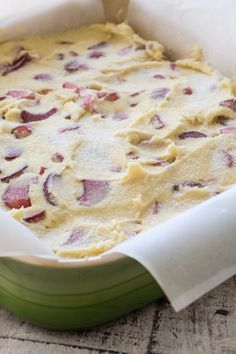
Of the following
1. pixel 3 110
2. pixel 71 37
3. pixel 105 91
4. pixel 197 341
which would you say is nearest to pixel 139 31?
pixel 71 37

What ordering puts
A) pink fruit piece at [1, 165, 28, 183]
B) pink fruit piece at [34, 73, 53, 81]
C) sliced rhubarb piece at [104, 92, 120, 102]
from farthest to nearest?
1. pink fruit piece at [34, 73, 53, 81]
2. sliced rhubarb piece at [104, 92, 120, 102]
3. pink fruit piece at [1, 165, 28, 183]

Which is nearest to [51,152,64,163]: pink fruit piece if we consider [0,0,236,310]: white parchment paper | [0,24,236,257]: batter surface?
[0,24,236,257]: batter surface

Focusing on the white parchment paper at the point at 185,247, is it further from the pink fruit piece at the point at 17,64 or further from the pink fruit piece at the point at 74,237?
the pink fruit piece at the point at 17,64

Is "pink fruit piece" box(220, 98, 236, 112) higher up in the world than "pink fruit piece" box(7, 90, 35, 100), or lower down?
lower down

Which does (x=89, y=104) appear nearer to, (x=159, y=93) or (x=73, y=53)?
(x=159, y=93)

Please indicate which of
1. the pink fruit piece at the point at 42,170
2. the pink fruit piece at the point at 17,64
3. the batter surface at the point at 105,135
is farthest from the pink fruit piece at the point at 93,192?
the pink fruit piece at the point at 17,64

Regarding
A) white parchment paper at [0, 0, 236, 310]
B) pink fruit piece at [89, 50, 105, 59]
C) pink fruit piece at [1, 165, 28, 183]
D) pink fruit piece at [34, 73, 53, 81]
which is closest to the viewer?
white parchment paper at [0, 0, 236, 310]

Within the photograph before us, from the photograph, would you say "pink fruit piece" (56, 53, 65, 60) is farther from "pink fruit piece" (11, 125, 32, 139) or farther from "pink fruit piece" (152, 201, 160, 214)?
"pink fruit piece" (152, 201, 160, 214)

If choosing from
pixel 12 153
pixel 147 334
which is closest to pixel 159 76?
pixel 12 153
